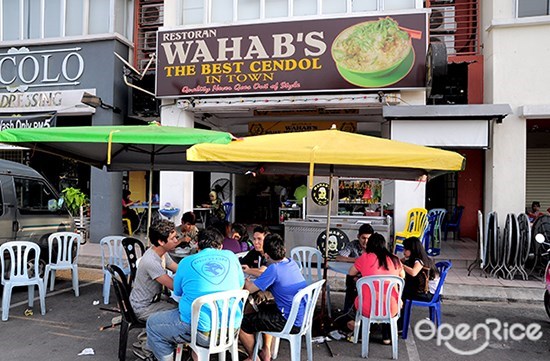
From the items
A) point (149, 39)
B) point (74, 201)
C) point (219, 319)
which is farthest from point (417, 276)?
point (74, 201)

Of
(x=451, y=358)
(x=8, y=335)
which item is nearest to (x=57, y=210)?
(x=8, y=335)

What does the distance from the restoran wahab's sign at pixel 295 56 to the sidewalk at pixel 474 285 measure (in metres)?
4.02

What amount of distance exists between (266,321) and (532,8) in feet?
29.2

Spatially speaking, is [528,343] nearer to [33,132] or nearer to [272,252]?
[272,252]

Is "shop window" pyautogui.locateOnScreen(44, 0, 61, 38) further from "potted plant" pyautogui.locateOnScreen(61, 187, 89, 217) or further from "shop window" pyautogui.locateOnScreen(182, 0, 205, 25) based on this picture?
"potted plant" pyautogui.locateOnScreen(61, 187, 89, 217)

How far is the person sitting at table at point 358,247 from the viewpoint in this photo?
19.0ft

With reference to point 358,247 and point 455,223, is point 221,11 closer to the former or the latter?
point 358,247

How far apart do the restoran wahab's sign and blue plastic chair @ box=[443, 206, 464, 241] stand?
4.82 meters

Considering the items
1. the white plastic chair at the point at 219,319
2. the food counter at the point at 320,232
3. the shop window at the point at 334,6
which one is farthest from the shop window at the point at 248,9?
the white plastic chair at the point at 219,319

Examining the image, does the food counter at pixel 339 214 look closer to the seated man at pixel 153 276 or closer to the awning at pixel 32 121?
the seated man at pixel 153 276

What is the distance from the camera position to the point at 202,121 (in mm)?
11719

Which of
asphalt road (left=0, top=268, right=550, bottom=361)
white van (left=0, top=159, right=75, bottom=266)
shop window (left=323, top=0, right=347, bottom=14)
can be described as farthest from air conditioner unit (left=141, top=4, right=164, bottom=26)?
asphalt road (left=0, top=268, right=550, bottom=361)

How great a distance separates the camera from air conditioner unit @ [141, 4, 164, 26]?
39.1 ft

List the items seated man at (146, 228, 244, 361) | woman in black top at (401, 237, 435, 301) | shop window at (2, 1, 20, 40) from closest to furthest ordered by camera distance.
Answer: seated man at (146, 228, 244, 361)
woman in black top at (401, 237, 435, 301)
shop window at (2, 1, 20, 40)
